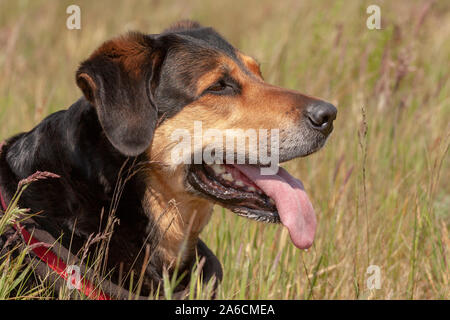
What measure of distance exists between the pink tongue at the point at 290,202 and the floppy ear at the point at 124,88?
0.52m

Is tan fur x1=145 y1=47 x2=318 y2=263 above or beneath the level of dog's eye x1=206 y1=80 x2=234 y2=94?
beneath

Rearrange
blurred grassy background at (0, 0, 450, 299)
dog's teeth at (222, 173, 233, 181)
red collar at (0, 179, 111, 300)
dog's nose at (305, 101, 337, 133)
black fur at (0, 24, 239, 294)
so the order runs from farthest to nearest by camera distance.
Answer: blurred grassy background at (0, 0, 450, 299), dog's teeth at (222, 173, 233, 181), dog's nose at (305, 101, 337, 133), black fur at (0, 24, 239, 294), red collar at (0, 179, 111, 300)

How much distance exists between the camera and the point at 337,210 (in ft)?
12.2

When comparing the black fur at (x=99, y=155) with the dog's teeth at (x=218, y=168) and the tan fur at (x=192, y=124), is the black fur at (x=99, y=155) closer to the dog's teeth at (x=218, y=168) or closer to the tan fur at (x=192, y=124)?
the tan fur at (x=192, y=124)

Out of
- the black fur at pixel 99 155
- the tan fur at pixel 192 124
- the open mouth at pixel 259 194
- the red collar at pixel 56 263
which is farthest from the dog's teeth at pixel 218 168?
the red collar at pixel 56 263

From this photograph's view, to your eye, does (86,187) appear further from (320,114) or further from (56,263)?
(320,114)

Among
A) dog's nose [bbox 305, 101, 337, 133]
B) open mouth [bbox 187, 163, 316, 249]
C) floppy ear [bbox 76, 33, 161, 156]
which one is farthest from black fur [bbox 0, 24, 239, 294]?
dog's nose [bbox 305, 101, 337, 133]

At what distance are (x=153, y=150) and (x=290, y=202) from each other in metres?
0.68

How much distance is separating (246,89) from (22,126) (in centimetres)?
232

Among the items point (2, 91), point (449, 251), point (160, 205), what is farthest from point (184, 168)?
point (2, 91)

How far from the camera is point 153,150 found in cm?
292

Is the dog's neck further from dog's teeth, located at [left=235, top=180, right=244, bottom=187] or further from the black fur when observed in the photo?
dog's teeth, located at [left=235, top=180, right=244, bottom=187]

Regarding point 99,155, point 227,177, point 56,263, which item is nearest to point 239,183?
point 227,177

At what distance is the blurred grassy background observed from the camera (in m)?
3.24
